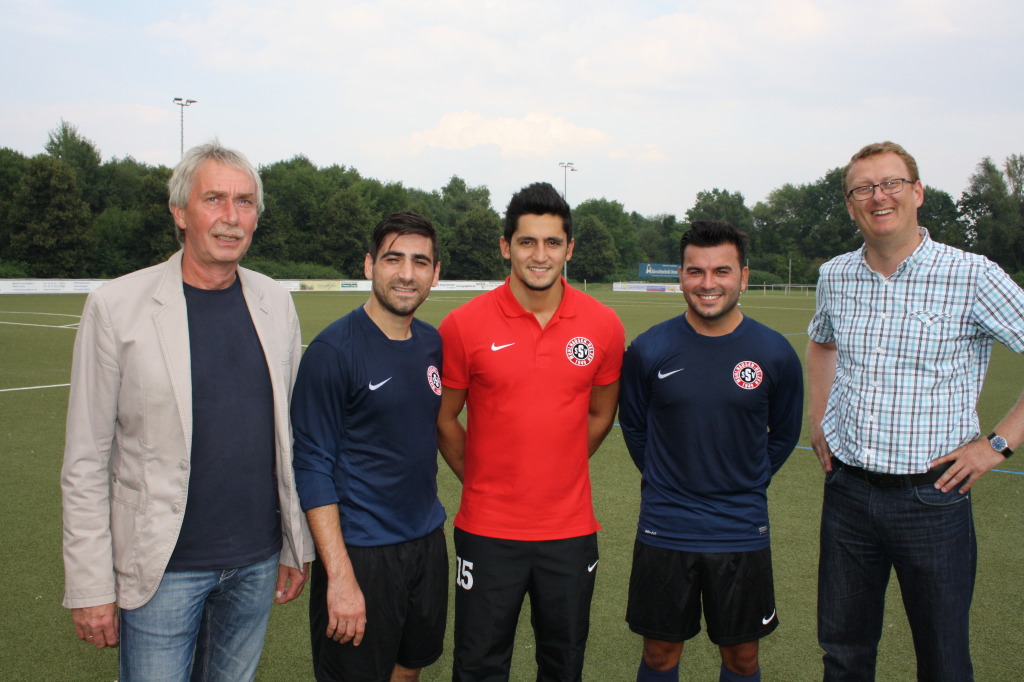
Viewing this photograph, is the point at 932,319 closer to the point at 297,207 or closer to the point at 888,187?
the point at 888,187

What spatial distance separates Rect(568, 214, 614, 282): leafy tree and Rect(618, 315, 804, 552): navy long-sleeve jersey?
76.4 meters

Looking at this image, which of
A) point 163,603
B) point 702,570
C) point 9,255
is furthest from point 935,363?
point 9,255

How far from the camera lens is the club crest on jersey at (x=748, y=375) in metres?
3.14

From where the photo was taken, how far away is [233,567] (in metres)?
2.49

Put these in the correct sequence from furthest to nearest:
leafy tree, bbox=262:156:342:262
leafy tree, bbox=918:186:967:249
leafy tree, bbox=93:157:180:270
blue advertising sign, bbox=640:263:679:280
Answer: leafy tree, bbox=918:186:967:249
blue advertising sign, bbox=640:263:679:280
leafy tree, bbox=262:156:342:262
leafy tree, bbox=93:157:180:270

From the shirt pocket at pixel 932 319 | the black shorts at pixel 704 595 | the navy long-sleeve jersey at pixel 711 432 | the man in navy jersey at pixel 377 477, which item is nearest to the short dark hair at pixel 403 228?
the man in navy jersey at pixel 377 477

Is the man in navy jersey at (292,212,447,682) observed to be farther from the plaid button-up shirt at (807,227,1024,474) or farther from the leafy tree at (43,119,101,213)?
the leafy tree at (43,119,101,213)

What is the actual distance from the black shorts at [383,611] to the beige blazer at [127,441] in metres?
0.61

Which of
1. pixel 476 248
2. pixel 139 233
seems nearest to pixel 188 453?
pixel 139 233

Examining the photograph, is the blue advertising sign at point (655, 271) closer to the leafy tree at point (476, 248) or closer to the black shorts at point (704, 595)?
the leafy tree at point (476, 248)

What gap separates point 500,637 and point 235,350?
154cm

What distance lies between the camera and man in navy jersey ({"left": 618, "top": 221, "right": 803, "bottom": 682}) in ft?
10.2

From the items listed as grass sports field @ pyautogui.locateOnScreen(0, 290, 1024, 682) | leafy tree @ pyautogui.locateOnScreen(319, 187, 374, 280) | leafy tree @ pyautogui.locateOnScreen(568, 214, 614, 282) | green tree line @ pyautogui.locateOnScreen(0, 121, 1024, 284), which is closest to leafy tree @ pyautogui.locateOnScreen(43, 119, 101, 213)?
green tree line @ pyautogui.locateOnScreen(0, 121, 1024, 284)

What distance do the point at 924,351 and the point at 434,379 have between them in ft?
6.42
